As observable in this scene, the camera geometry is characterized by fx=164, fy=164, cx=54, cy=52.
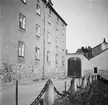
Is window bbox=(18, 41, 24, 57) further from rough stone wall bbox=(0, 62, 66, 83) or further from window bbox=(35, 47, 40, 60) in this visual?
window bbox=(35, 47, 40, 60)

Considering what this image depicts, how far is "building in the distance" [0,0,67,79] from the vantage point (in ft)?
39.0

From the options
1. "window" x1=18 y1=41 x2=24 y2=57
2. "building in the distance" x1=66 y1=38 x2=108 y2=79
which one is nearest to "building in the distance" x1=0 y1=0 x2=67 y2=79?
"window" x1=18 y1=41 x2=24 y2=57

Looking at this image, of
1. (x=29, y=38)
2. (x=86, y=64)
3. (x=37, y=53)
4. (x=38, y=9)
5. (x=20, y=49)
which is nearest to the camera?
(x=20, y=49)

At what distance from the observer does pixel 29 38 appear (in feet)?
48.9

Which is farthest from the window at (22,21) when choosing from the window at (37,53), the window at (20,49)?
the window at (37,53)

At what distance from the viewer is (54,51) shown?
21.6 metres

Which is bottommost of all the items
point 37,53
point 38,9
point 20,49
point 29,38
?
point 37,53

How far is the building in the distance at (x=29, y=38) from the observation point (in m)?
11.9

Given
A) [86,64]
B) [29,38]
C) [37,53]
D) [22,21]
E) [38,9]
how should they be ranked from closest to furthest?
1. [22,21]
2. [29,38]
3. [37,53]
4. [38,9]
5. [86,64]

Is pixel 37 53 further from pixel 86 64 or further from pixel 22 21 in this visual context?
pixel 86 64

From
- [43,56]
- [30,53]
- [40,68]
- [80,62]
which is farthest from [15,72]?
[80,62]

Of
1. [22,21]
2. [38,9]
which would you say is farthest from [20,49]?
[38,9]

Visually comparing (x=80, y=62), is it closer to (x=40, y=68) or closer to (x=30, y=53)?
(x=40, y=68)

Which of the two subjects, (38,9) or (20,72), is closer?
(20,72)
